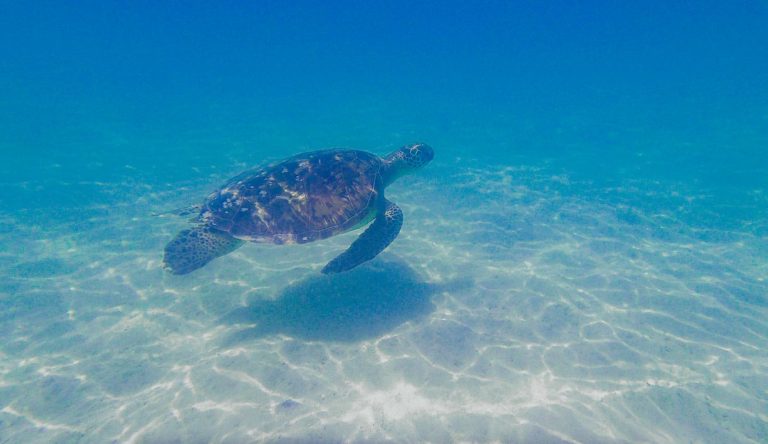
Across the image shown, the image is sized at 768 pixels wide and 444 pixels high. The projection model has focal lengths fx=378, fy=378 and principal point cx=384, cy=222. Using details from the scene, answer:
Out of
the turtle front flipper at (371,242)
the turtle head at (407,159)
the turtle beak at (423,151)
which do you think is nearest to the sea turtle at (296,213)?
the turtle front flipper at (371,242)

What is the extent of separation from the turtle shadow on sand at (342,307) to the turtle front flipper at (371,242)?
1.07m

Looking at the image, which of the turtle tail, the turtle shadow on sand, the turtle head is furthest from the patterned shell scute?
the turtle shadow on sand

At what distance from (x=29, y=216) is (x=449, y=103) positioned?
40099mm

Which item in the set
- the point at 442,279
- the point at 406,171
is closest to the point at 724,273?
the point at 442,279

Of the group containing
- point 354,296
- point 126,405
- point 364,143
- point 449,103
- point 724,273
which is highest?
point 449,103

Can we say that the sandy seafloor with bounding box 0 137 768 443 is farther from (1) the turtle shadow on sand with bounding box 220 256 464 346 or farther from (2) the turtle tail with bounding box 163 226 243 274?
(2) the turtle tail with bounding box 163 226 243 274

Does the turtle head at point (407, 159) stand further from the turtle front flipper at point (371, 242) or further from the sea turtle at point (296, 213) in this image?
the turtle front flipper at point (371, 242)

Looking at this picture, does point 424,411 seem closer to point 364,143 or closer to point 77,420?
point 77,420

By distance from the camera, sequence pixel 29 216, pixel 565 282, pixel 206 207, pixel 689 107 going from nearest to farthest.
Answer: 1. pixel 206 207
2. pixel 565 282
3. pixel 29 216
4. pixel 689 107

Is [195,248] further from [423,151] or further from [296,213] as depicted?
[423,151]

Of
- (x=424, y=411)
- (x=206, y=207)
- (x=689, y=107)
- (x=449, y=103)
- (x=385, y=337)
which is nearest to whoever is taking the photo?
(x=424, y=411)

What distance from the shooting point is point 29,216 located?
36.1 ft

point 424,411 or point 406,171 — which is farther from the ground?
point 406,171

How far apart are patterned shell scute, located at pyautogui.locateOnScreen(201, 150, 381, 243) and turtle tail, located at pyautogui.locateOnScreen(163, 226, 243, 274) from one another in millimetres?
247
